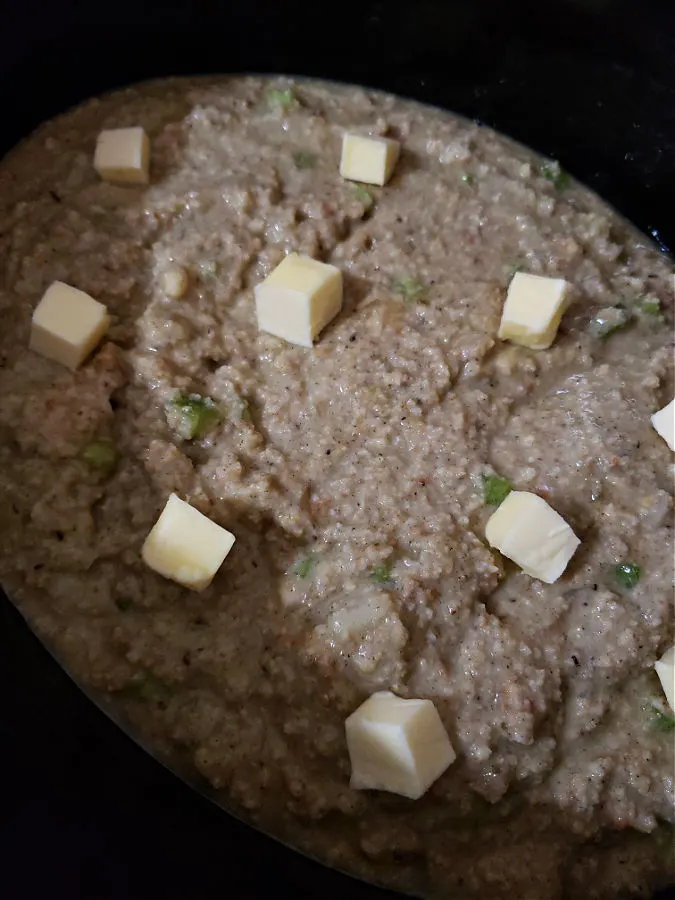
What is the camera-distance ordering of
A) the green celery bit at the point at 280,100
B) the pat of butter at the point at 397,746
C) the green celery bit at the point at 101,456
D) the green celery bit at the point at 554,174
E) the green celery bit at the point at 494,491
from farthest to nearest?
1. the green celery bit at the point at 554,174
2. the green celery bit at the point at 280,100
3. the green celery bit at the point at 494,491
4. the green celery bit at the point at 101,456
5. the pat of butter at the point at 397,746

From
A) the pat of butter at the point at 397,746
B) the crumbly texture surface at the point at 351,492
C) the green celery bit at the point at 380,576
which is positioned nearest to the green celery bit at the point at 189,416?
the crumbly texture surface at the point at 351,492

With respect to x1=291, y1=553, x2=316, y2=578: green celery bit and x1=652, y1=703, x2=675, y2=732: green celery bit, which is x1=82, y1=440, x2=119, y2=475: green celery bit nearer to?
x1=291, y1=553, x2=316, y2=578: green celery bit

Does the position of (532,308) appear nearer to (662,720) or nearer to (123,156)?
(662,720)

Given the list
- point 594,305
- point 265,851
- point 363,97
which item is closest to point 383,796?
point 265,851

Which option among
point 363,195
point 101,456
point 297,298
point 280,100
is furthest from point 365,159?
point 101,456

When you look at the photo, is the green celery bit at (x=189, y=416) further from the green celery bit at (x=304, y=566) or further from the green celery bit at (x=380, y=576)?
the green celery bit at (x=380, y=576)

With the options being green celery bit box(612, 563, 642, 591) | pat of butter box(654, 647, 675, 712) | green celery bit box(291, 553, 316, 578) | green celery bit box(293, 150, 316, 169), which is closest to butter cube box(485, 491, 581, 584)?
green celery bit box(612, 563, 642, 591)

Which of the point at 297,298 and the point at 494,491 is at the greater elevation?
the point at 297,298
